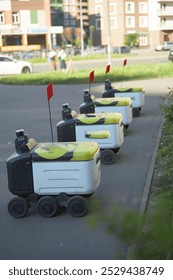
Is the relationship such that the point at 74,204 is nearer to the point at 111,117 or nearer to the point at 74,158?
the point at 74,158

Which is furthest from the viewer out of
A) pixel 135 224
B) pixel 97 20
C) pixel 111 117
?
pixel 97 20

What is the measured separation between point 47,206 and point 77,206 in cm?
35

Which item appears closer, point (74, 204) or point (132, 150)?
point (74, 204)

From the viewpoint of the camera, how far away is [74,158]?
5.68 meters

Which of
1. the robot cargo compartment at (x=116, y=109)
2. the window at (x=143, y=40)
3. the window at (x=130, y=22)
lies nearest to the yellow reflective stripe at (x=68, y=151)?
the robot cargo compartment at (x=116, y=109)

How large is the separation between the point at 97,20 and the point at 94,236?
112 meters

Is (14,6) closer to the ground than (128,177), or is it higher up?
higher up

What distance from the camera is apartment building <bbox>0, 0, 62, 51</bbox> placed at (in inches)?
3029

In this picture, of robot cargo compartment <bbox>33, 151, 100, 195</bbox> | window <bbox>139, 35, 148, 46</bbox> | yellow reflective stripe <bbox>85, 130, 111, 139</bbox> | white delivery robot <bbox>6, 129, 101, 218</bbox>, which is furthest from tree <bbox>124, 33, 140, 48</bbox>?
robot cargo compartment <bbox>33, 151, 100, 195</bbox>

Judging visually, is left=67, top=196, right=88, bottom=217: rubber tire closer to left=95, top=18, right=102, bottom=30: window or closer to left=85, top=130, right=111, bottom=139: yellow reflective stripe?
left=85, top=130, right=111, bottom=139: yellow reflective stripe

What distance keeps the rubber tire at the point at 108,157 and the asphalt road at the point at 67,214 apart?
0.09 m

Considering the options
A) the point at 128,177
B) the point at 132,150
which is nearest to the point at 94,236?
the point at 128,177

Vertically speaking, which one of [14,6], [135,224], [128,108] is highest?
[14,6]

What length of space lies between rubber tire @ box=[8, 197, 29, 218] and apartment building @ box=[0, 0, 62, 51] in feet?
235
